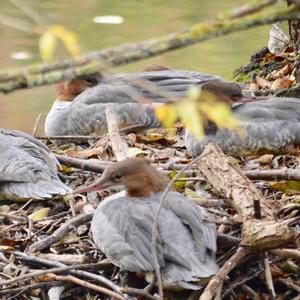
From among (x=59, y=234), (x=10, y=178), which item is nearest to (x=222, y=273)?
(x=59, y=234)

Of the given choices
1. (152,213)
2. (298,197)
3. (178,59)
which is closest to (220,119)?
(152,213)

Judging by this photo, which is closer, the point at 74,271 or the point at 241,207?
the point at 241,207

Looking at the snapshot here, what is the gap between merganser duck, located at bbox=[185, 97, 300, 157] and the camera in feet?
19.9

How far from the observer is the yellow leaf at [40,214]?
17.3 ft

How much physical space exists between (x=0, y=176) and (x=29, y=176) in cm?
17

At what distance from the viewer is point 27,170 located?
5.87m

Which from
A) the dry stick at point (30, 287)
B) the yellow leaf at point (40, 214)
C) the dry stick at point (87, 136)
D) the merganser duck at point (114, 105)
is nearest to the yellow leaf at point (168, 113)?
the dry stick at point (30, 287)

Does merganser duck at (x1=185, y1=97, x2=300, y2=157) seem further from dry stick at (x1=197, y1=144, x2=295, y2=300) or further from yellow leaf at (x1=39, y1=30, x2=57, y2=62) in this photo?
yellow leaf at (x1=39, y1=30, x2=57, y2=62)

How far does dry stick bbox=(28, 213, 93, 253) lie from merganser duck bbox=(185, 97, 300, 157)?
1428mm

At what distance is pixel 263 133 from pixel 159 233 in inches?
80.6

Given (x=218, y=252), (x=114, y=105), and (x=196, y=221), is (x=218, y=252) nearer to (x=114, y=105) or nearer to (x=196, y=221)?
(x=196, y=221)

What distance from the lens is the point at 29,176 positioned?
5.82m

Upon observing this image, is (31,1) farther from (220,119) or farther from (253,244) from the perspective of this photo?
(220,119)

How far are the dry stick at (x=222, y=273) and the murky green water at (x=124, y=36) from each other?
19.6 ft
